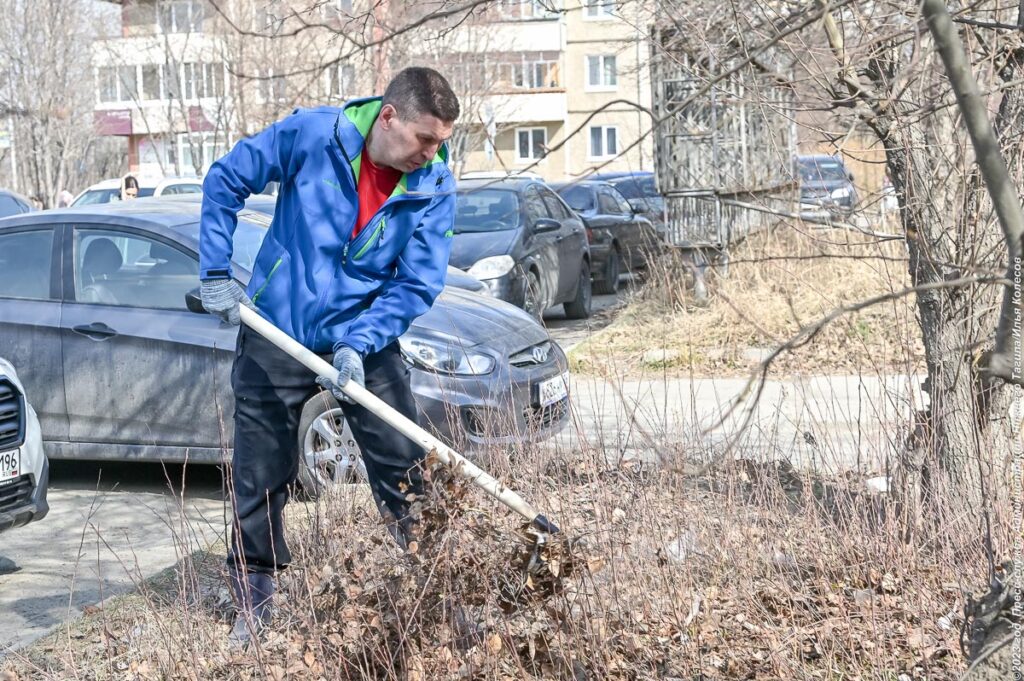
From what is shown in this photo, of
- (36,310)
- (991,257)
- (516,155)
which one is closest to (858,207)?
(991,257)

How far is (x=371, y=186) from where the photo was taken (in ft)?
13.6

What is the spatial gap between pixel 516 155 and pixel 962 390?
5119cm

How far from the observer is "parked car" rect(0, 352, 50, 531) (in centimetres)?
528

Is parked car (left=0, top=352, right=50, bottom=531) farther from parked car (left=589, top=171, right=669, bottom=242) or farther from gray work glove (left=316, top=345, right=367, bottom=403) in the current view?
parked car (left=589, top=171, right=669, bottom=242)

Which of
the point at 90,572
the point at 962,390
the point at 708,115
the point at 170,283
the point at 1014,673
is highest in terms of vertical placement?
the point at 708,115

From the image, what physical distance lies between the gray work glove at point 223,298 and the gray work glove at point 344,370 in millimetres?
402

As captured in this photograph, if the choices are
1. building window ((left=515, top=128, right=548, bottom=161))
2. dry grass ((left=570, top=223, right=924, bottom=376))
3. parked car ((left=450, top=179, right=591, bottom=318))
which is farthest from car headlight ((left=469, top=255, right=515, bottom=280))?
building window ((left=515, top=128, right=548, bottom=161))

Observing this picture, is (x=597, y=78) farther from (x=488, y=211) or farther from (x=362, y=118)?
A: (x=362, y=118)

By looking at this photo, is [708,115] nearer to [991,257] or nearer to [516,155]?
[991,257]

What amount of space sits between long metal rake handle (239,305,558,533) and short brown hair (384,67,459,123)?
2.71ft

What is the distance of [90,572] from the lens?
543 cm

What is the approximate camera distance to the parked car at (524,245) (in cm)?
1162

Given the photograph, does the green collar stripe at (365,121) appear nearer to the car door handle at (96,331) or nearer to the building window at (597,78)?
the car door handle at (96,331)

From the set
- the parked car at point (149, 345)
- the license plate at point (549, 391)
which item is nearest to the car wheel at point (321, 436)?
the parked car at point (149, 345)
